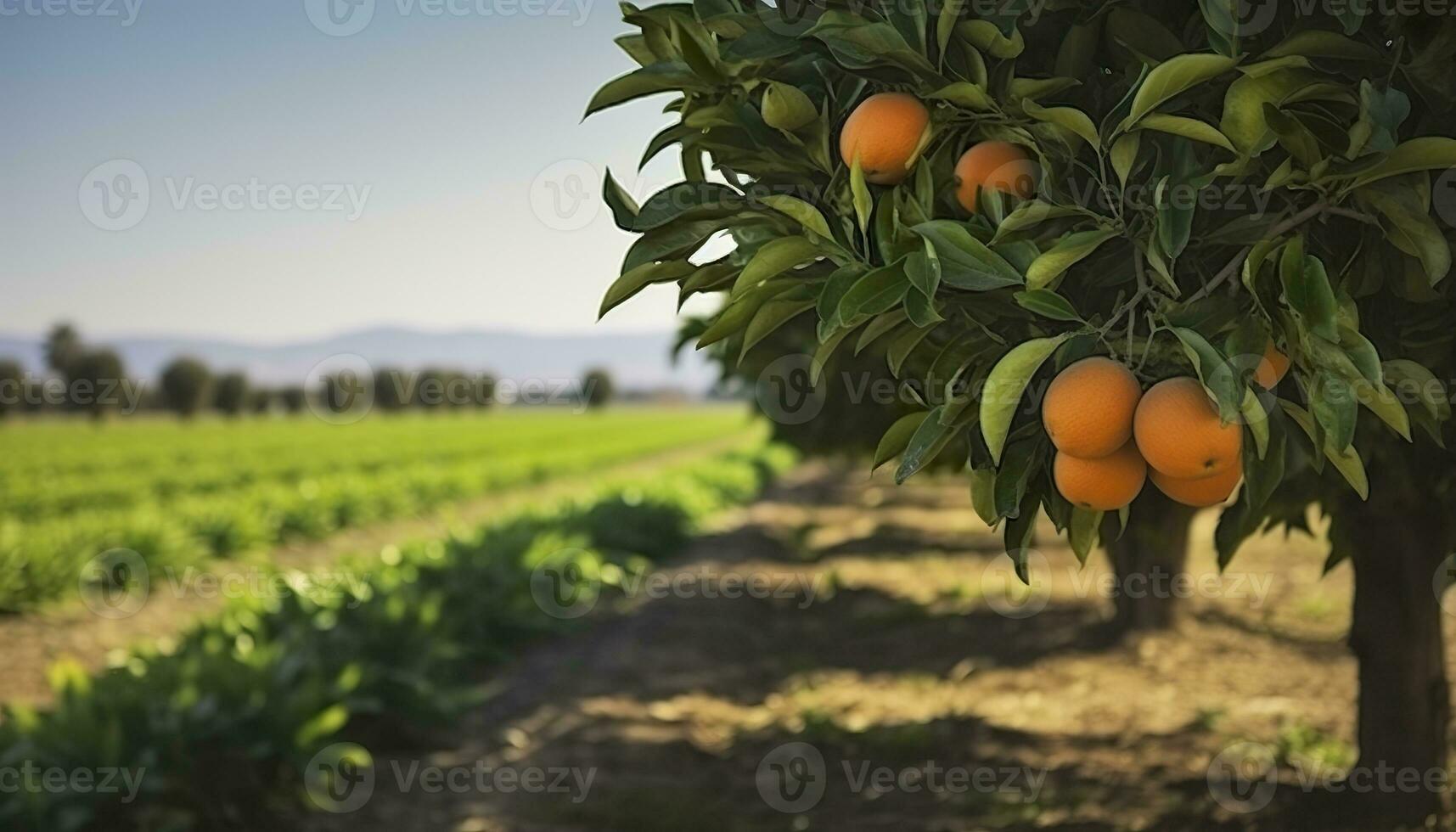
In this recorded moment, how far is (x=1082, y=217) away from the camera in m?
1.85

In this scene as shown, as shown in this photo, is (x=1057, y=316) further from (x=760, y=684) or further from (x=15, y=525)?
(x=15, y=525)

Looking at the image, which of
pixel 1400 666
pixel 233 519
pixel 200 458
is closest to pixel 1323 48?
pixel 1400 666

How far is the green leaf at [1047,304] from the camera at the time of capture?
61.9 inches

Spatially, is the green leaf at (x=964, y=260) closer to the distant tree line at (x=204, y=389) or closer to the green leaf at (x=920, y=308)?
the green leaf at (x=920, y=308)

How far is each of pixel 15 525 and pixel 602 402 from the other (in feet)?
286

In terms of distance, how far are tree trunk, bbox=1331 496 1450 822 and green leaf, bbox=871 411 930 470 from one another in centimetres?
232

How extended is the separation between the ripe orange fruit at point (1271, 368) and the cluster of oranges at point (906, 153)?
0.42 meters

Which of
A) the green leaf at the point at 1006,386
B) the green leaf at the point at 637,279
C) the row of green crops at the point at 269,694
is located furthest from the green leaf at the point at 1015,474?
the row of green crops at the point at 269,694

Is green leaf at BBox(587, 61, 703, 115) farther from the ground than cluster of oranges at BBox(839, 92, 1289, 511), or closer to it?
farther from the ground

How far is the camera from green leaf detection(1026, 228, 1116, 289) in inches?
61.3

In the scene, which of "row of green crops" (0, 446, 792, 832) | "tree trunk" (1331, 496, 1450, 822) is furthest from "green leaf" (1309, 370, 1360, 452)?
"row of green crops" (0, 446, 792, 832)

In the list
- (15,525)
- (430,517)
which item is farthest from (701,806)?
(430,517)

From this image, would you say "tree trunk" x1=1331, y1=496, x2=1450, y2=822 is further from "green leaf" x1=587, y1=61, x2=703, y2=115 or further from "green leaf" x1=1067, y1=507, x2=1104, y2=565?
"green leaf" x1=587, y1=61, x2=703, y2=115

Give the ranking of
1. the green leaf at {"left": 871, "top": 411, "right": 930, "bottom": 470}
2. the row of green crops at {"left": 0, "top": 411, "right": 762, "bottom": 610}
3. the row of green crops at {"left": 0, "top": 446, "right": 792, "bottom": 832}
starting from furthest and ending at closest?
the row of green crops at {"left": 0, "top": 411, "right": 762, "bottom": 610} → the row of green crops at {"left": 0, "top": 446, "right": 792, "bottom": 832} → the green leaf at {"left": 871, "top": 411, "right": 930, "bottom": 470}
